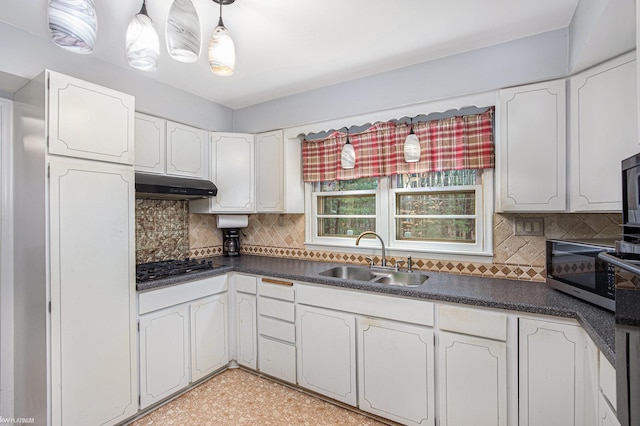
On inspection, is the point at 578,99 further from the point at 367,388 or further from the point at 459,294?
the point at 367,388

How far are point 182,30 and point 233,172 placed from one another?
1.83m

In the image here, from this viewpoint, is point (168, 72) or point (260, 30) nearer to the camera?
point (260, 30)

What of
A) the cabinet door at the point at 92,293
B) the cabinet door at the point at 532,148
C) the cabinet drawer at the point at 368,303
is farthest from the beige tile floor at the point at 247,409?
the cabinet door at the point at 532,148

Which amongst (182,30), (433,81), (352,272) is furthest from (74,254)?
Answer: (433,81)

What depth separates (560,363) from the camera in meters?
1.48

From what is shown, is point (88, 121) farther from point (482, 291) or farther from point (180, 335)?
point (482, 291)

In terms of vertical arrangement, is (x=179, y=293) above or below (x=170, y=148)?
below

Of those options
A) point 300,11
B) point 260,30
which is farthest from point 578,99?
point 260,30

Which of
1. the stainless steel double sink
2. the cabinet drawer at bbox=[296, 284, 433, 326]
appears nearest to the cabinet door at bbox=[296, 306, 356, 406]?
the cabinet drawer at bbox=[296, 284, 433, 326]

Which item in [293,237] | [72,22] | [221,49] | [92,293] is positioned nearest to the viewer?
[72,22]

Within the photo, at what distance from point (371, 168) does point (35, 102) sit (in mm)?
2272

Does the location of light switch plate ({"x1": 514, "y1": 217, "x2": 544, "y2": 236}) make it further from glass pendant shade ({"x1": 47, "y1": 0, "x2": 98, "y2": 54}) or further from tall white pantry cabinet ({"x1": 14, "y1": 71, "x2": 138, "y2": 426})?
tall white pantry cabinet ({"x1": 14, "y1": 71, "x2": 138, "y2": 426})

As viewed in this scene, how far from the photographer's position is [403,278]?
92.7 inches

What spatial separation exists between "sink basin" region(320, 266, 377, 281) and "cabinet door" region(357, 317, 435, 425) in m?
0.56
